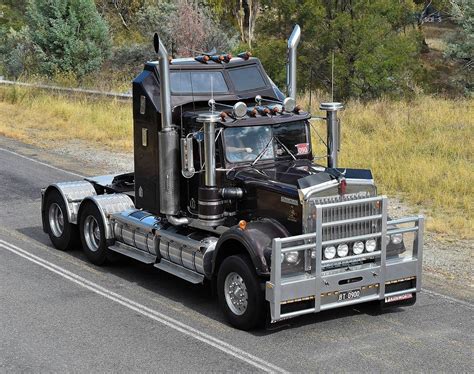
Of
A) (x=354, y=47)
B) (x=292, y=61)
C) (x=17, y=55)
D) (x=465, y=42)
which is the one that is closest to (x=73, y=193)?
(x=292, y=61)

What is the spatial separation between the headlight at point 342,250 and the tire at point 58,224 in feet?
16.7

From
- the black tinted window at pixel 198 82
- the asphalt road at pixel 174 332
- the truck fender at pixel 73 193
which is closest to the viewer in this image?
the asphalt road at pixel 174 332

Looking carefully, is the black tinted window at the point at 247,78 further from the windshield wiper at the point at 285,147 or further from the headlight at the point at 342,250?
the headlight at the point at 342,250

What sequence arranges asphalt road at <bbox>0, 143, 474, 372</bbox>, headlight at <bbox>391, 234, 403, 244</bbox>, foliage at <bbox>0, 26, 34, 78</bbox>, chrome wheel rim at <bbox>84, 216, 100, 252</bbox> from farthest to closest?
1. foliage at <bbox>0, 26, 34, 78</bbox>
2. chrome wheel rim at <bbox>84, 216, 100, 252</bbox>
3. headlight at <bbox>391, 234, 403, 244</bbox>
4. asphalt road at <bbox>0, 143, 474, 372</bbox>

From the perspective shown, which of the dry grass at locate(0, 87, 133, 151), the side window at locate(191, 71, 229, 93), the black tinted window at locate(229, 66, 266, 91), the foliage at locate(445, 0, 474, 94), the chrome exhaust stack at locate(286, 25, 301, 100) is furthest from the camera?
the foliage at locate(445, 0, 474, 94)

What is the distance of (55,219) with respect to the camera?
13383mm

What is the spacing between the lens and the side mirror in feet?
33.9

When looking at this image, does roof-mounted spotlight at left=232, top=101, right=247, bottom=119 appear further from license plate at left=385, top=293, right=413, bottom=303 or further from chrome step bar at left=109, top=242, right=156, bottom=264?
license plate at left=385, top=293, right=413, bottom=303

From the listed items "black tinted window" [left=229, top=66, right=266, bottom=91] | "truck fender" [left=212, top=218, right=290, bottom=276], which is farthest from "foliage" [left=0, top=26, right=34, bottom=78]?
"truck fender" [left=212, top=218, right=290, bottom=276]

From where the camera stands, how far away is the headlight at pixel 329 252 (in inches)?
368

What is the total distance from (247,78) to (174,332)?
13.3 ft

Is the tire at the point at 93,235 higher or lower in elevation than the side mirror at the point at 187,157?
lower

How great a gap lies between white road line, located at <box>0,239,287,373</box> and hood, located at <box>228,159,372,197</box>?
188cm

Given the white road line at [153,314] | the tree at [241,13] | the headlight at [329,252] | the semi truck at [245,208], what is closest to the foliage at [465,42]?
the tree at [241,13]
